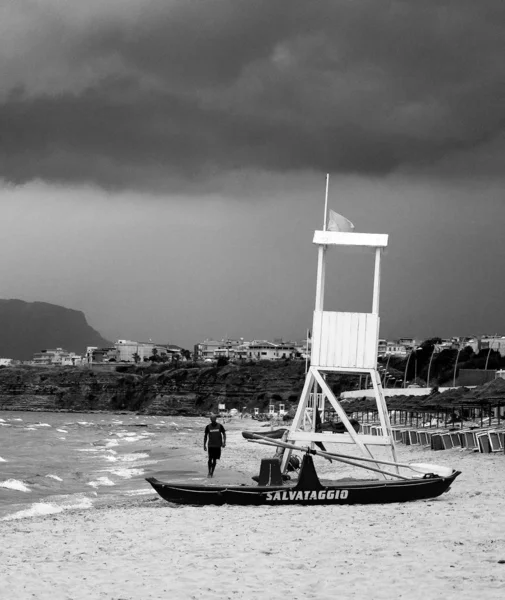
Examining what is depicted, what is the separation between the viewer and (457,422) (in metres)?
49.6

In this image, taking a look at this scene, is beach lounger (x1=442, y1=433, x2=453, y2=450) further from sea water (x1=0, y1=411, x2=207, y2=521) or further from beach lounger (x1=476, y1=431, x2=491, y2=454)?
sea water (x1=0, y1=411, x2=207, y2=521)

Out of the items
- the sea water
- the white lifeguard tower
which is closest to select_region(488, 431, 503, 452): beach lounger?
the sea water

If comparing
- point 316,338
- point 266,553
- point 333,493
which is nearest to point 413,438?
point 316,338

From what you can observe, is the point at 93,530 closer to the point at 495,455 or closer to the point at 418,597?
the point at 418,597

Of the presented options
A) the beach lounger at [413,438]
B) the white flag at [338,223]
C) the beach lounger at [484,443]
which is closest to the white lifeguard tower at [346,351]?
the white flag at [338,223]

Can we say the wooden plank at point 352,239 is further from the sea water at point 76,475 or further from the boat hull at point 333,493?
the sea water at point 76,475

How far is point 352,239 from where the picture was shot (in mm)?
17625

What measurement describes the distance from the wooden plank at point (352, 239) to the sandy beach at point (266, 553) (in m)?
5.26

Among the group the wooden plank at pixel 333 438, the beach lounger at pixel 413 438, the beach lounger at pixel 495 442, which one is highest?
the wooden plank at pixel 333 438

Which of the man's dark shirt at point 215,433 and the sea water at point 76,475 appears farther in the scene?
the man's dark shirt at point 215,433

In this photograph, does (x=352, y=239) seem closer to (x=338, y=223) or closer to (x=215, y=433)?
(x=338, y=223)

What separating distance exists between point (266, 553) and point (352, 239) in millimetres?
8620

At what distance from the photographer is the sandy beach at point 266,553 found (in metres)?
8.62

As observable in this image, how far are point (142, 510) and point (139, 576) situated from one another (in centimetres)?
597
